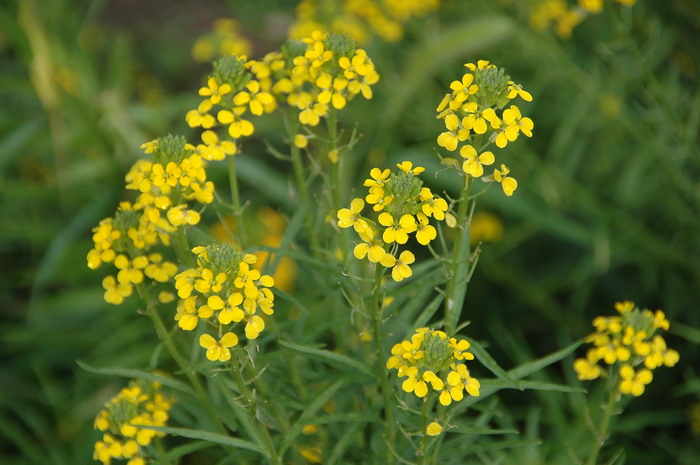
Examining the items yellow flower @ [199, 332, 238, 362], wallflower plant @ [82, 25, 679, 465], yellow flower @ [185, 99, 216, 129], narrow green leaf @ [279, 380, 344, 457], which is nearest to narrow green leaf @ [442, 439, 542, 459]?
wallflower plant @ [82, 25, 679, 465]

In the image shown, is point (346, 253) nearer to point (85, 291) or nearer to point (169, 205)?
point (169, 205)

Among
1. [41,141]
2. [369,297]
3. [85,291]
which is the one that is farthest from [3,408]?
[369,297]

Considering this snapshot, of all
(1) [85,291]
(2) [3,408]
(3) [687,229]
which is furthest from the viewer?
(2) [3,408]

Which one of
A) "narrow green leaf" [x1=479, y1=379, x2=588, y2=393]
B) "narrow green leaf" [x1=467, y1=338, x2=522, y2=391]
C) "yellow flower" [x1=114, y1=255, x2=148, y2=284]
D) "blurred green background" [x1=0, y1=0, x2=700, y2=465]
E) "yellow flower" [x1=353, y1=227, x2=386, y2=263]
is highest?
"yellow flower" [x1=353, y1=227, x2=386, y2=263]

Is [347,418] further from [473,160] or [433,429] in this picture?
[473,160]

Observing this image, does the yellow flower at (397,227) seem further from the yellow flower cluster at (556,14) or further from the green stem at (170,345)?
the yellow flower cluster at (556,14)

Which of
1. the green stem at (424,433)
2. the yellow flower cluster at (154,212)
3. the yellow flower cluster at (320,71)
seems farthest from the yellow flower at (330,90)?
the green stem at (424,433)

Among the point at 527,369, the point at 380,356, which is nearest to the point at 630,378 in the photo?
the point at 527,369

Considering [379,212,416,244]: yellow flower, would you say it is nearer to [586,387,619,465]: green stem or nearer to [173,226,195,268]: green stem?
[173,226,195,268]: green stem
